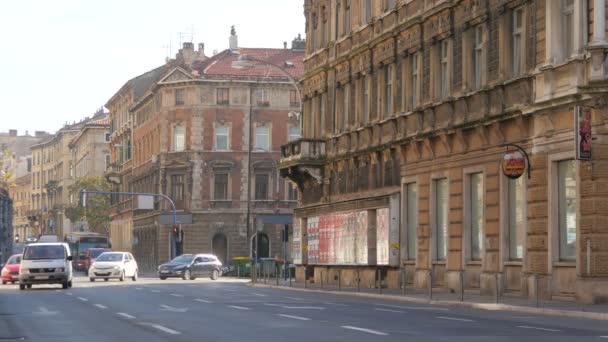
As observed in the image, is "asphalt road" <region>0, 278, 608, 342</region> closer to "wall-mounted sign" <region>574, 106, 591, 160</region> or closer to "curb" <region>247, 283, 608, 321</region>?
"curb" <region>247, 283, 608, 321</region>

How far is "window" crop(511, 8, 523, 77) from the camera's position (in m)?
38.9

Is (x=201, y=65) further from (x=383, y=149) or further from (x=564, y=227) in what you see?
(x=564, y=227)

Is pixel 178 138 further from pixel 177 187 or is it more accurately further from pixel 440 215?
pixel 440 215

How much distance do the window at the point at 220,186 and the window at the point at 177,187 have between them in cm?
252

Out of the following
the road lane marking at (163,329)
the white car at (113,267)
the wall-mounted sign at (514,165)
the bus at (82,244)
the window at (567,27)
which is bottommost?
the road lane marking at (163,329)

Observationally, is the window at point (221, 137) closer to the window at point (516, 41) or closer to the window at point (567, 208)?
the window at point (516, 41)

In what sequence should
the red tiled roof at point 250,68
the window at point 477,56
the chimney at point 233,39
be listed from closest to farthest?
the window at point 477,56, the red tiled roof at point 250,68, the chimney at point 233,39

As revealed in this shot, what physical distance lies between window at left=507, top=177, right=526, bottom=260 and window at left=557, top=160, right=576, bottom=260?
228 cm

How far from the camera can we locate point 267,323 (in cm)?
2486

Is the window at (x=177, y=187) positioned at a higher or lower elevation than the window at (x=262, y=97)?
lower

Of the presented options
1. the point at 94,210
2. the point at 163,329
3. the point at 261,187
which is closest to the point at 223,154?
the point at 261,187

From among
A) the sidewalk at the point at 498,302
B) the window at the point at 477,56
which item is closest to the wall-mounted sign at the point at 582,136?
the sidewalk at the point at 498,302

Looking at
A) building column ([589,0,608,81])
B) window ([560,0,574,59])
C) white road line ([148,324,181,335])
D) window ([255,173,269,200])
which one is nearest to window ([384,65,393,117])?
window ([560,0,574,59])

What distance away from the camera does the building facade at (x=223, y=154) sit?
10006 cm
